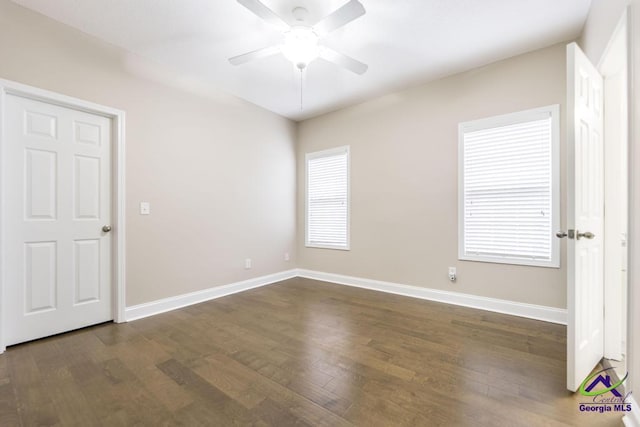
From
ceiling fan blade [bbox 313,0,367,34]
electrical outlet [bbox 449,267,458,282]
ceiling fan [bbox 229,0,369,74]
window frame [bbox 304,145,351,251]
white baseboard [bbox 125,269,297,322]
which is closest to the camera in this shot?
ceiling fan blade [bbox 313,0,367,34]

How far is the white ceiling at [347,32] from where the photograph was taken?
7.08ft

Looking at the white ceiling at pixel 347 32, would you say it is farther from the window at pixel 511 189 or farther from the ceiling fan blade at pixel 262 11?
the window at pixel 511 189

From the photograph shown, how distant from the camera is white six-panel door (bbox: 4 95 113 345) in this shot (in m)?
2.22

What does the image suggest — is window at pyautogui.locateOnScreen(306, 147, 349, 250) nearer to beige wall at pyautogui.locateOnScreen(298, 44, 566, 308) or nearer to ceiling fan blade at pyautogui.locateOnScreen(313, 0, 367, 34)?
beige wall at pyautogui.locateOnScreen(298, 44, 566, 308)

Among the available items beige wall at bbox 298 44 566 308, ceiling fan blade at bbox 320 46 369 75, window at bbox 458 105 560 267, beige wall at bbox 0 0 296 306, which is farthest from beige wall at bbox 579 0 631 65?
beige wall at bbox 0 0 296 306

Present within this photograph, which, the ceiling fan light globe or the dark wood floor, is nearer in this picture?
the dark wood floor

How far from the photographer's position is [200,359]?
6.63ft

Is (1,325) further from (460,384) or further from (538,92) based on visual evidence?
(538,92)

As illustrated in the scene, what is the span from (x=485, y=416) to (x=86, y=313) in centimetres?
330

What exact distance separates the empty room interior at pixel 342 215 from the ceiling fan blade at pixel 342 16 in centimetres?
3

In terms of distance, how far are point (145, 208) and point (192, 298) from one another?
1.19 m

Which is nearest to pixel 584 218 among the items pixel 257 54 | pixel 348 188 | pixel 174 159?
pixel 257 54

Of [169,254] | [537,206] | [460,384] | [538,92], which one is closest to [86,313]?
[169,254]

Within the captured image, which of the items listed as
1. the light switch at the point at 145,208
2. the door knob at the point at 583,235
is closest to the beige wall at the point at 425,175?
the door knob at the point at 583,235
